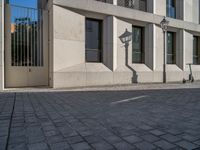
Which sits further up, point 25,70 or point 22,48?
point 22,48

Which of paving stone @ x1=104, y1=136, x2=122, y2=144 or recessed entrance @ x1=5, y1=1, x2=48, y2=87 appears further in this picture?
recessed entrance @ x1=5, y1=1, x2=48, y2=87

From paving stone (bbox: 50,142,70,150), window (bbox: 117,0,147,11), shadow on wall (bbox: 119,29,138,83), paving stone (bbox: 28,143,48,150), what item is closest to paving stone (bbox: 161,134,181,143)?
paving stone (bbox: 50,142,70,150)

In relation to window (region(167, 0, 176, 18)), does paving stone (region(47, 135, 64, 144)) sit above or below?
below

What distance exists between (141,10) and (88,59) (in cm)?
690

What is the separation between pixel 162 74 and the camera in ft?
53.6

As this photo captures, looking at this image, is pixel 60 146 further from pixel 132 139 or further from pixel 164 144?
pixel 164 144

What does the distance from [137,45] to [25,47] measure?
29.5 ft

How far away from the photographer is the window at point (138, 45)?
15.3 m

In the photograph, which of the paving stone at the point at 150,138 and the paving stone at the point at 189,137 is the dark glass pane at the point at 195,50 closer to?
the paving stone at the point at 189,137

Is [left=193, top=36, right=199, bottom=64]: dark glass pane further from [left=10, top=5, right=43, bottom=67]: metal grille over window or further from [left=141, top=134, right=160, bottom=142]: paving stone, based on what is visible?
[left=141, top=134, right=160, bottom=142]: paving stone

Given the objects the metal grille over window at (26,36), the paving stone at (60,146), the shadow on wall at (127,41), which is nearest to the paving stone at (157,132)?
the paving stone at (60,146)

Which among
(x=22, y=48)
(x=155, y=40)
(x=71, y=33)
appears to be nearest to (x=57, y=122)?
(x=71, y=33)

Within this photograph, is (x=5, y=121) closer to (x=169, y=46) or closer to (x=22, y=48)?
(x=22, y=48)

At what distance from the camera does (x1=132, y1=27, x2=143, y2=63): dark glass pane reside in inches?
604
